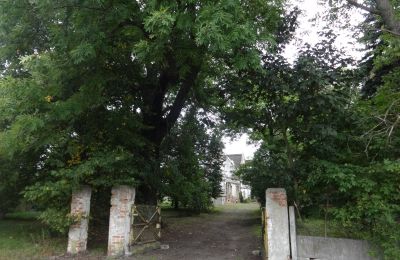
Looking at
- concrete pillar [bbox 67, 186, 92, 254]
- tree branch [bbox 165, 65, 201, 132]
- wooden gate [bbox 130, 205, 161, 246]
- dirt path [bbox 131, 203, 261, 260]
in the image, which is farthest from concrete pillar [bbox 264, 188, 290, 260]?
tree branch [bbox 165, 65, 201, 132]

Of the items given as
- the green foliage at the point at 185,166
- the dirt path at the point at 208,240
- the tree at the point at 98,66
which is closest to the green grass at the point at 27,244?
the tree at the point at 98,66

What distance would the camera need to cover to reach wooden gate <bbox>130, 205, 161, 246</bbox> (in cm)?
1013

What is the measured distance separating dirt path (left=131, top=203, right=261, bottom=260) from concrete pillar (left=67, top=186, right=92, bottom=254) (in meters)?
1.81

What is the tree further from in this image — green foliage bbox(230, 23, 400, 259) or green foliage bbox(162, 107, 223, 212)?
green foliage bbox(162, 107, 223, 212)

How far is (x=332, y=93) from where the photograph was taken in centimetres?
917

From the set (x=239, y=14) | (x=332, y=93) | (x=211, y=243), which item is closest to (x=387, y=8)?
(x=332, y=93)

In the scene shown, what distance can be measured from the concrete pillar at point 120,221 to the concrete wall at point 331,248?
4688 mm

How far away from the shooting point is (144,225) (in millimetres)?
10641

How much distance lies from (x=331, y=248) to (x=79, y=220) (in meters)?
6.83

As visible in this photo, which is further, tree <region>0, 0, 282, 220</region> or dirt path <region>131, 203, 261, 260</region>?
dirt path <region>131, 203, 261, 260</region>

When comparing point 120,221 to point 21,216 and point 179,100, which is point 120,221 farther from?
point 21,216

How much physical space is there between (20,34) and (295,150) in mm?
9389

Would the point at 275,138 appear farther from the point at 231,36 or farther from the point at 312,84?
the point at 231,36

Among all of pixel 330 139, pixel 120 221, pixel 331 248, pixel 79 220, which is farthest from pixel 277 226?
pixel 79 220
